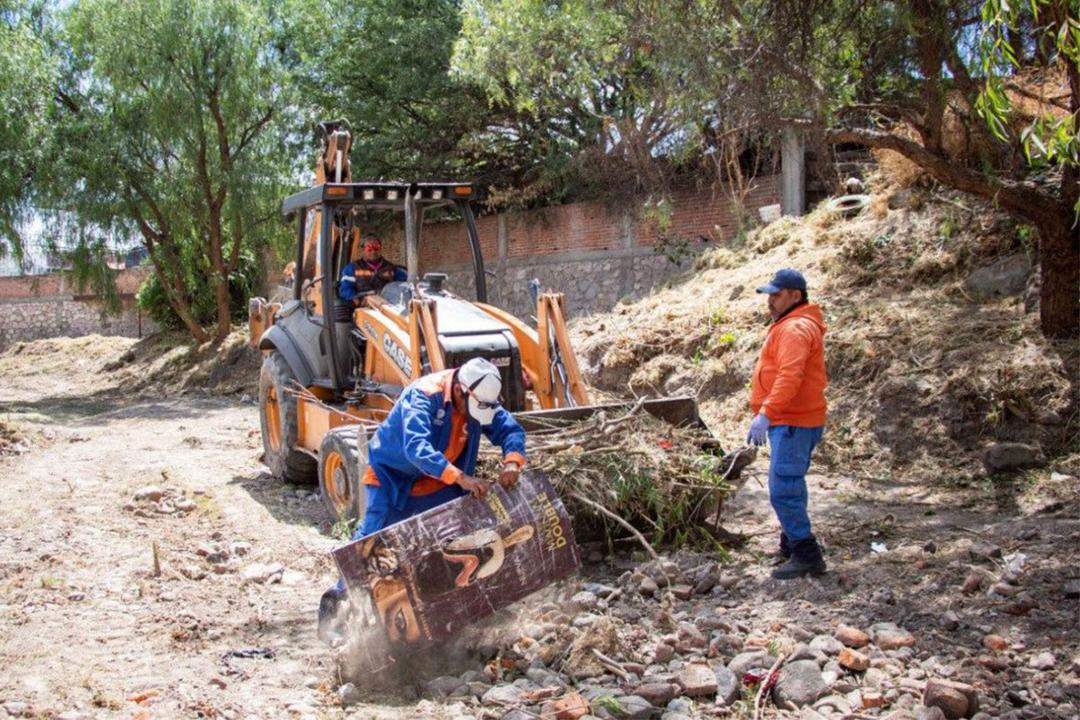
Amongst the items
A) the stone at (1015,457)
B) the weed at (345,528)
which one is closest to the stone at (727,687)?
the weed at (345,528)

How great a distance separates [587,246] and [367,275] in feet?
35.9

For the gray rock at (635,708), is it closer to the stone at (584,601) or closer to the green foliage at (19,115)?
the stone at (584,601)

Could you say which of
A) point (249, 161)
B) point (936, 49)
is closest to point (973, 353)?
point (936, 49)

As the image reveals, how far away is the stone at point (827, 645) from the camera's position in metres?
4.63

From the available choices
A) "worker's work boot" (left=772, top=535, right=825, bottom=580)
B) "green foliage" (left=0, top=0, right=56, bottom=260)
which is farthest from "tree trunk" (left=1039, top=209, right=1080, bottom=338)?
"green foliage" (left=0, top=0, right=56, bottom=260)

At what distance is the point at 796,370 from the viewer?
18.9 feet

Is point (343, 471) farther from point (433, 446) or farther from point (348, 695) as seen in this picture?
point (348, 695)

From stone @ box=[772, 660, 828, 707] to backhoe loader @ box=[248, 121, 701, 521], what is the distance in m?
2.65

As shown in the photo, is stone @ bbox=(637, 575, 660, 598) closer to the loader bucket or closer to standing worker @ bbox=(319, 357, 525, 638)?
standing worker @ bbox=(319, 357, 525, 638)

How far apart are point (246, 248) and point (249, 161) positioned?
2.94 m

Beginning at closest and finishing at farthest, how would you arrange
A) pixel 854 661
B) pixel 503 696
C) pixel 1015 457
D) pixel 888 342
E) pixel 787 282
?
pixel 503 696
pixel 854 661
pixel 787 282
pixel 1015 457
pixel 888 342

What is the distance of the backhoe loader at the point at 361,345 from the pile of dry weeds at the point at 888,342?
2847 mm

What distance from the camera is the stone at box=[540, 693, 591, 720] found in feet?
13.5

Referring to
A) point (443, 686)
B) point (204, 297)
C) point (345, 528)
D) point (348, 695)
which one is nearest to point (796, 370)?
point (443, 686)
